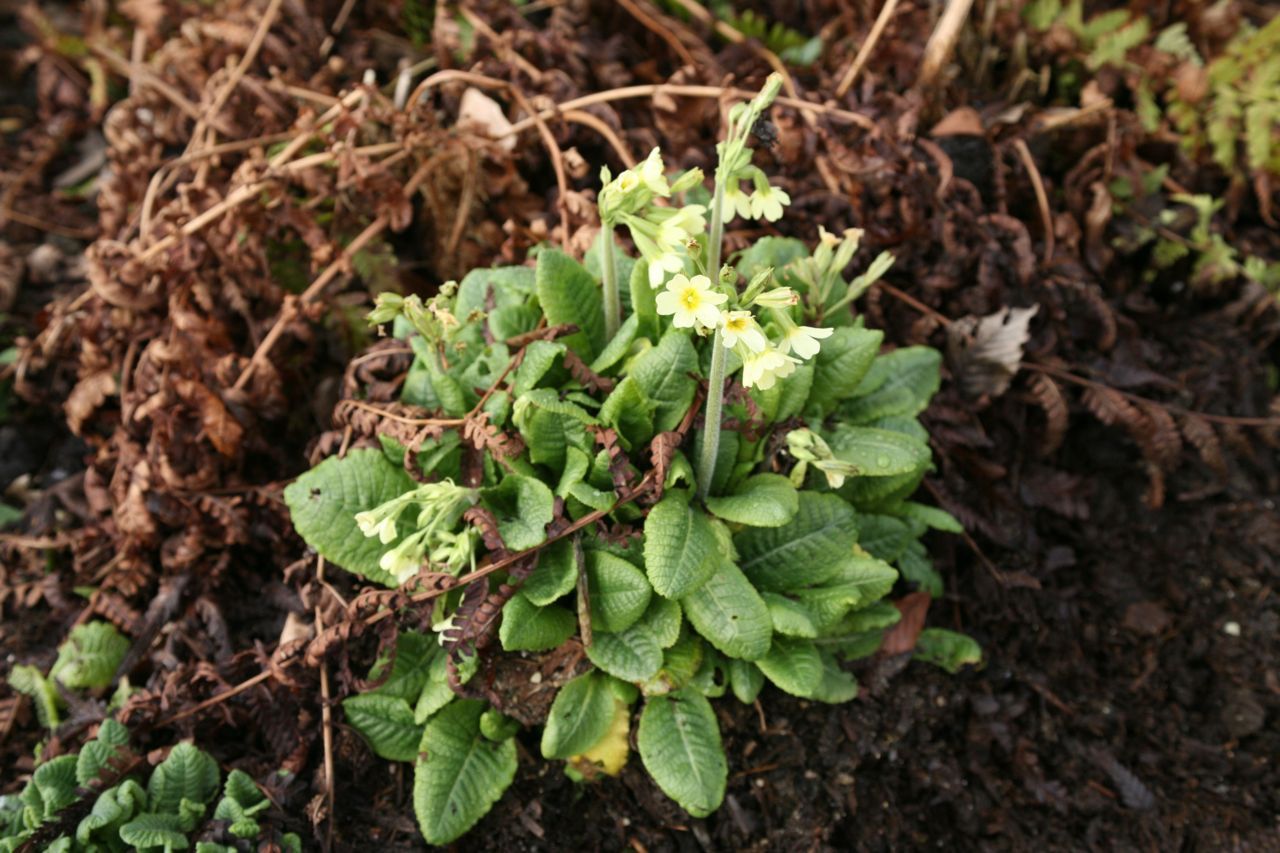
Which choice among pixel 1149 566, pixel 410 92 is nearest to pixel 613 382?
pixel 410 92

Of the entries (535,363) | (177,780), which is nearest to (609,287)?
(535,363)

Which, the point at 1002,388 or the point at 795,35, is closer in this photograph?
the point at 1002,388

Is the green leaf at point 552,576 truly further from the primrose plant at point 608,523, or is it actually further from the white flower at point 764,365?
the white flower at point 764,365

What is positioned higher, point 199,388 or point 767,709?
point 199,388

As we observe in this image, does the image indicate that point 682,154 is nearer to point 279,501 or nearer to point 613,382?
point 613,382

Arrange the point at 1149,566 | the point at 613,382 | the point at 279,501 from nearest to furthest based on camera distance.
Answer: the point at 613,382, the point at 279,501, the point at 1149,566

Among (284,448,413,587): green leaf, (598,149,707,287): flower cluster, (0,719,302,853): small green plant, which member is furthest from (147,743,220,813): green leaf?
(598,149,707,287): flower cluster
